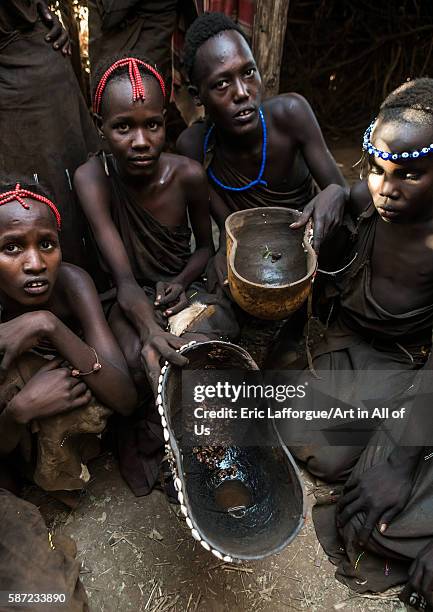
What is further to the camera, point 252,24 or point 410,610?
point 252,24

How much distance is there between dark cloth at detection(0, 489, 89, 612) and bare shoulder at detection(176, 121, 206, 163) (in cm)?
163

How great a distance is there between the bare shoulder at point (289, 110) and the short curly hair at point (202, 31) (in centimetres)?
31

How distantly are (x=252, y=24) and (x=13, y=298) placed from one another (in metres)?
2.09

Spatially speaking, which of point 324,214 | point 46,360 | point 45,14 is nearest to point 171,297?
point 46,360

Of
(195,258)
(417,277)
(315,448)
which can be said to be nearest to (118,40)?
(195,258)

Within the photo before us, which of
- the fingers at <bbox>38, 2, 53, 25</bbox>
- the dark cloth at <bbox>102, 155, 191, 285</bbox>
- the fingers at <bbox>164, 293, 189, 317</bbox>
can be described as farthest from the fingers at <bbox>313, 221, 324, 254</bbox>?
the fingers at <bbox>38, 2, 53, 25</bbox>

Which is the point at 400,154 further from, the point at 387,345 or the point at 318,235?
the point at 387,345

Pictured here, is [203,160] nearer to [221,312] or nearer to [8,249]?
[221,312]

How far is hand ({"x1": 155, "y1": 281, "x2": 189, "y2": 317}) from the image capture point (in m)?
2.19

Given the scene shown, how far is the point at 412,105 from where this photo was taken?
1796 millimetres

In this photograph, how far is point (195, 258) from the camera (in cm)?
247

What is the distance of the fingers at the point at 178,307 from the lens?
7.16 ft

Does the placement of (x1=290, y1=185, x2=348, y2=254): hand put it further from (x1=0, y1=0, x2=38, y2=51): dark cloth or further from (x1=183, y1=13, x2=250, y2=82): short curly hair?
(x1=0, y1=0, x2=38, y2=51): dark cloth

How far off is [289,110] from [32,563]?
196 centimetres
